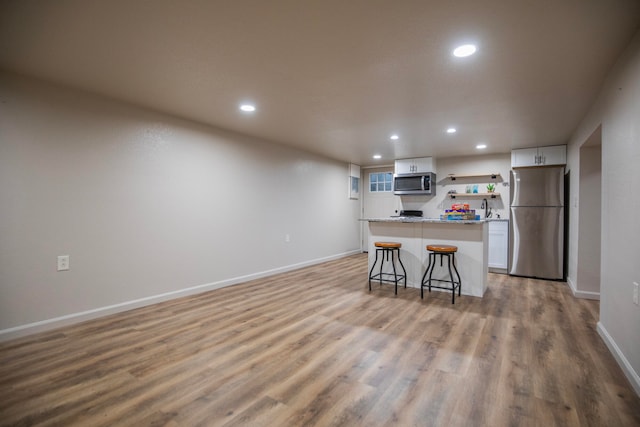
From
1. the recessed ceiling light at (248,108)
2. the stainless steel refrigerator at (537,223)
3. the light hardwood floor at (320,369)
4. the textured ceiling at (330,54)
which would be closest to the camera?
the light hardwood floor at (320,369)

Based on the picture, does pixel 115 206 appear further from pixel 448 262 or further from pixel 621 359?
pixel 621 359

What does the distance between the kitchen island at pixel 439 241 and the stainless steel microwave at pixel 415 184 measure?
208cm

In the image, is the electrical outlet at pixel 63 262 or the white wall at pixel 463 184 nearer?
the electrical outlet at pixel 63 262

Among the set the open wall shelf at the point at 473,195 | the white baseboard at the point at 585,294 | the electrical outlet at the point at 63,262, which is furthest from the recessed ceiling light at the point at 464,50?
the open wall shelf at the point at 473,195

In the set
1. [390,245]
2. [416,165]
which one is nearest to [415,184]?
[416,165]

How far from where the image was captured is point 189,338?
2625mm

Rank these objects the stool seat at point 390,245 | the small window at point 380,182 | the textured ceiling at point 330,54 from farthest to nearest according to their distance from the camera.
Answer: the small window at point 380,182, the stool seat at point 390,245, the textured ceiling at point 330,54

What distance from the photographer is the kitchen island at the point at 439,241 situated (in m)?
3.95

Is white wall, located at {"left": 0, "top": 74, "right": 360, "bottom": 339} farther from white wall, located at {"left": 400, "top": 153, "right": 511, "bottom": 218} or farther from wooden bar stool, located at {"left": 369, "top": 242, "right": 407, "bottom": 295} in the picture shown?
white wall, located at {"left": 400, "top": 153, "right": 511, "bottom": 218}

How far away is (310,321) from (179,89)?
2594 millimetres

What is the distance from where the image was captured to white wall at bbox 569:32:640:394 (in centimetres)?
197

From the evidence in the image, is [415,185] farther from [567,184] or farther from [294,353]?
[294,353]

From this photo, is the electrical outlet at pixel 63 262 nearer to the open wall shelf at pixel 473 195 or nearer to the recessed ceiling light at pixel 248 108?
the recessed ceiling light at pixel 248 108

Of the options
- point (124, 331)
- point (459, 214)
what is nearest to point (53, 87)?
point (124, 331)
